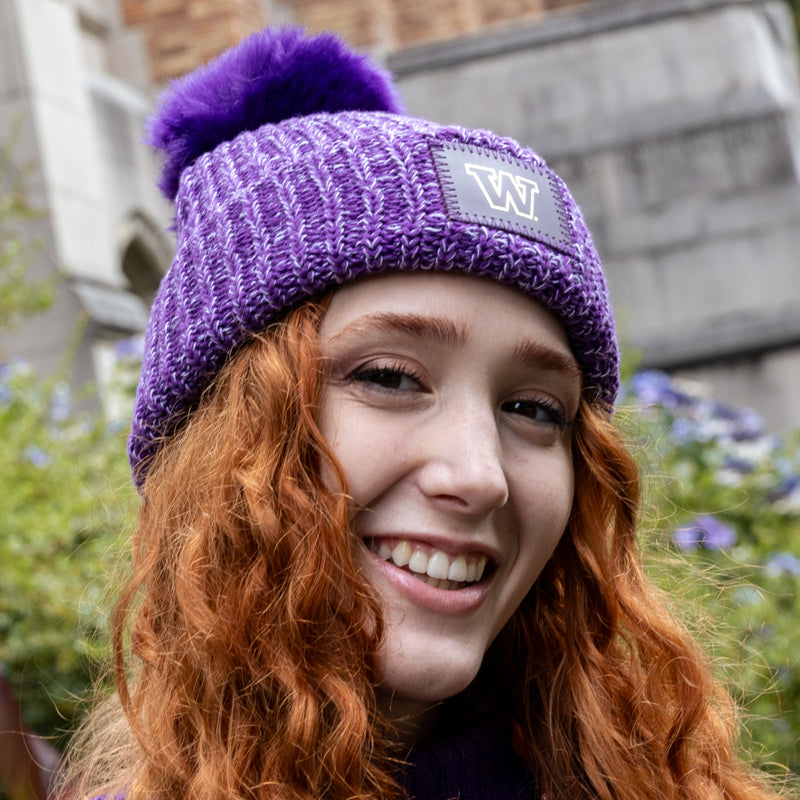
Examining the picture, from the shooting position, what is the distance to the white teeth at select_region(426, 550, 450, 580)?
162 centimetres

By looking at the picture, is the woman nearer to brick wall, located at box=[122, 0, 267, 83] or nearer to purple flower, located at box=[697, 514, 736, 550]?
purple flower, located at box=[697, 514, 736, 550]

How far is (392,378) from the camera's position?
165cm

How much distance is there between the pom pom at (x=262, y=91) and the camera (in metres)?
1.98

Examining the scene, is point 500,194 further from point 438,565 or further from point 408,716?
point 408,716

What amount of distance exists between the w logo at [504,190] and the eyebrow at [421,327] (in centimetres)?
20

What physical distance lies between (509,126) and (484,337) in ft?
20.1

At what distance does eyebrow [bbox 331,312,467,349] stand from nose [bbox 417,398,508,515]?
9cm

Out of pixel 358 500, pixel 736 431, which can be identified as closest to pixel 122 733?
pixel 358 500

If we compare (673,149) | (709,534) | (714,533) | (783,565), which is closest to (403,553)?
(709,534)

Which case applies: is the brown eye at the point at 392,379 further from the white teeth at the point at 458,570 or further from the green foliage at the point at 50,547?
the green foliage at the point at 50,547

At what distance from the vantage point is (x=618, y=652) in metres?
1.99

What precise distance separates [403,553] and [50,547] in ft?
7.65

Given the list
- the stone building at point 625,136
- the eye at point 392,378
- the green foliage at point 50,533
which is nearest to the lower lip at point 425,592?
the eye at point 392,378

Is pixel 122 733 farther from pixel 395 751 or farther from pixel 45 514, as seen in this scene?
pixel 45 514
